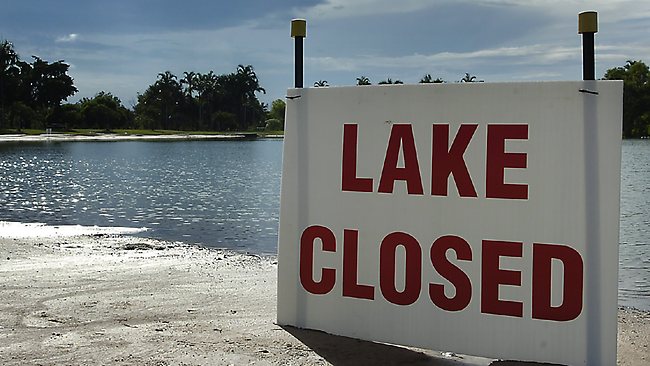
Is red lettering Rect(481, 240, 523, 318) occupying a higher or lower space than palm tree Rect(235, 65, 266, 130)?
lower

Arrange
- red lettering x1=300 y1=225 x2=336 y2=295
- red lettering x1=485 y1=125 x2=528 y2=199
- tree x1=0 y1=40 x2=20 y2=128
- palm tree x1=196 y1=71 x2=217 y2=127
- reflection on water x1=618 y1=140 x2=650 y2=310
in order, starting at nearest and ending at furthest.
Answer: red lettering x1=485 y1=125 x2=528 y2=199, red lettering x1=300 y1=225 x2=336 y2=295, reflection on water x1=618 y1=140 x2=650 y2=310, tree x1=0 y1=40 x2=20 y2=128, palm tree x1=196 y1=71 x2=217 y2=127

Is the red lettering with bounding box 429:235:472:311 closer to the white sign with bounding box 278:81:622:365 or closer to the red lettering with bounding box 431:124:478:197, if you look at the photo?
the white sign with bounding box 278:81:622:365

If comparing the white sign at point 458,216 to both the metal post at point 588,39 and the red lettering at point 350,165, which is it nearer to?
the red lettering at point 350,165

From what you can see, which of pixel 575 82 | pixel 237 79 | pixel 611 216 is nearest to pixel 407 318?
pixel 611 216

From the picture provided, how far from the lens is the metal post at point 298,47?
17.5 ft

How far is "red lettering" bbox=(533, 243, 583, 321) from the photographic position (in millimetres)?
4410

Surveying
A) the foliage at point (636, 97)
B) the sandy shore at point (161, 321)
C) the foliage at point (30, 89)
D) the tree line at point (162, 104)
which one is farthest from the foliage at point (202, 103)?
the sandy shore at point (161, 321)

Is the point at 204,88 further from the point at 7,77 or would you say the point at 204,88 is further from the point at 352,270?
the point at 352,270

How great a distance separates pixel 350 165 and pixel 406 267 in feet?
2.45

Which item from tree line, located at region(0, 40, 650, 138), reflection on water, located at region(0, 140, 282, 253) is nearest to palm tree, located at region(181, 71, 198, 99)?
tree line, located at region(0, 40, 650, 138)

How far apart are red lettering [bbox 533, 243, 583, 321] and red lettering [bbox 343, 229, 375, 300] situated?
1.05 m

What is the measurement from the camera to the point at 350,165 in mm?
Result: 5055

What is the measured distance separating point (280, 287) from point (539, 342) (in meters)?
1.78

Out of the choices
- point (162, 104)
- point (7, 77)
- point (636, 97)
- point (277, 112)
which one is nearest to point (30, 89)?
point (7, 77)
